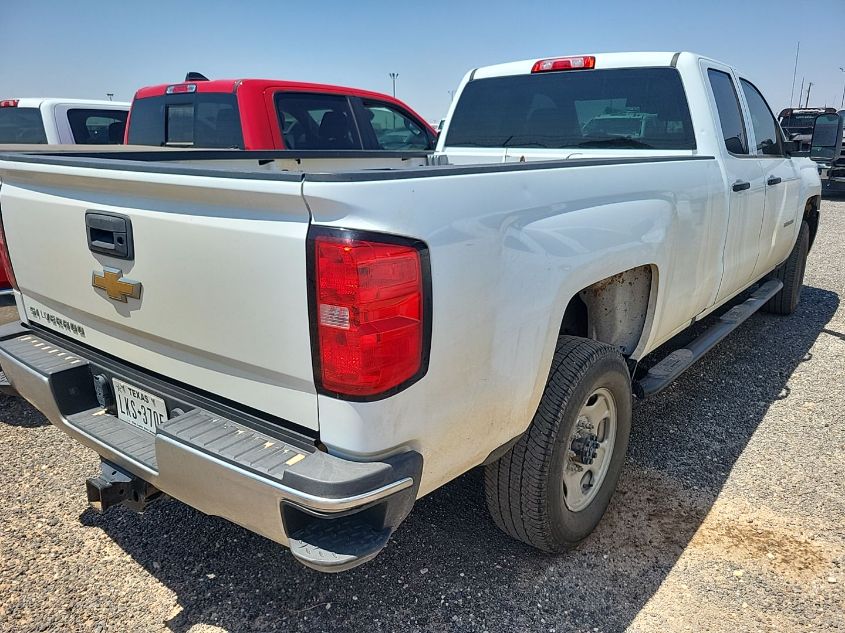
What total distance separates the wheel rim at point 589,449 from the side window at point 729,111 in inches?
77.5

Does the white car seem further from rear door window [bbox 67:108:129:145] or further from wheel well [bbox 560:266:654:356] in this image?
Answer: wheel well [bbox 560:266:654:356]

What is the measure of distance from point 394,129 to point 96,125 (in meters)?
3.41

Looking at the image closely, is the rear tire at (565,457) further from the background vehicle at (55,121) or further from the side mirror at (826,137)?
the background vehicle at (55,121)

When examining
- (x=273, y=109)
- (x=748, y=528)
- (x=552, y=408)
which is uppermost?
(x=273, y=109)

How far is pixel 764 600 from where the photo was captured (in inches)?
97.9

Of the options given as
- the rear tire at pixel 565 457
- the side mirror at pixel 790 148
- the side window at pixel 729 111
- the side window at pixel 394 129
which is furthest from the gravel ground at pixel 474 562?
the side window at pixel 394 129

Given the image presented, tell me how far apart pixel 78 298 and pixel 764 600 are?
9.15ft

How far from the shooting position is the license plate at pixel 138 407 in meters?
2.20

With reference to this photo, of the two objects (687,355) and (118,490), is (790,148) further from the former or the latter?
(118,490)

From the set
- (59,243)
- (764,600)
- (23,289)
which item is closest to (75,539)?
(23,289)

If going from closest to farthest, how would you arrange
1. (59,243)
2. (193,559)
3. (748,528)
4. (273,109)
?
(59,243), (193,559), (748,528), (273,109)

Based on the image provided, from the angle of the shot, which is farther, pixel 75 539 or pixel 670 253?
pixel 670 253

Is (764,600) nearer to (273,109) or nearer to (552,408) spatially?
(552,408)

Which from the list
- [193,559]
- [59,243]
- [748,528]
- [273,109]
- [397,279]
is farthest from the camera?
[273,109]
